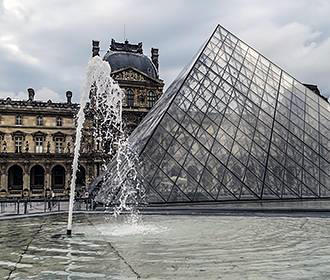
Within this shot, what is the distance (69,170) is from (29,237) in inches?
1513

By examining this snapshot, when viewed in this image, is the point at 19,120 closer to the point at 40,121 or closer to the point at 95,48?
the point at 40,121

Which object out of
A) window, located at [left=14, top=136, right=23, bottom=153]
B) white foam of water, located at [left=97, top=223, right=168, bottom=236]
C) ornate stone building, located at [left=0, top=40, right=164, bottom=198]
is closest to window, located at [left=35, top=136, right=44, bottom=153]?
ornate stone building, located at [left=0, top=40, right=164, bottom=198]

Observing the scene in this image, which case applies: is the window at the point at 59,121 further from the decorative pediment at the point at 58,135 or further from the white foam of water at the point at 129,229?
the white foam of water at the point at 129,229

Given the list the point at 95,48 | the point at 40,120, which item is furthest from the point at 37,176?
the point at 95,48

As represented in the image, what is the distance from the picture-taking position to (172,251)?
6504mm

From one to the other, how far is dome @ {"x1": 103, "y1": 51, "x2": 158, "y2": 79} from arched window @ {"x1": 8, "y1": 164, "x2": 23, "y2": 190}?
1595 cm

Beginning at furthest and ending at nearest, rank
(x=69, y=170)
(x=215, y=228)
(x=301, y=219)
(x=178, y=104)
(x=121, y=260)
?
1. (x=69, y=170)
2. (x=178, y=104)
3. (x=301, y=219)
4. (x=215, y=228)
5. (x=121, y=260)

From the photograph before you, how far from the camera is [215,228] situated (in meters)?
9.29

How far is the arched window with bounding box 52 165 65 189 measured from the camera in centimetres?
4638

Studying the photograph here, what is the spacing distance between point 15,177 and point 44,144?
4735 millimetres

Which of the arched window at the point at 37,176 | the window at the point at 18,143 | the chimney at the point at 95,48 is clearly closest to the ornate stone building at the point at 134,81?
the chimney at the point at 95,48

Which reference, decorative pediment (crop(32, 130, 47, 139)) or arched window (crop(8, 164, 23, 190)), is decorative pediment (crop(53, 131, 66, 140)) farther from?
arched window (crop(8, 164, 23, 190))

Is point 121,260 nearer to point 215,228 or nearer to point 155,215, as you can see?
point 215,228

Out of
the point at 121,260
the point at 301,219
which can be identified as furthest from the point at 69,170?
the point at 121,260
